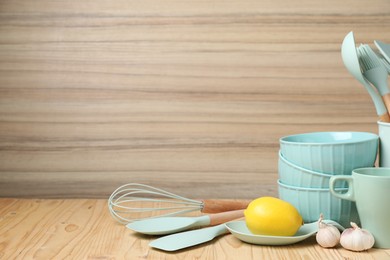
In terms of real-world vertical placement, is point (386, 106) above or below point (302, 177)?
above

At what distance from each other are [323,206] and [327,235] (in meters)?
0.09

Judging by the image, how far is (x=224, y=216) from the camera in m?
1.13

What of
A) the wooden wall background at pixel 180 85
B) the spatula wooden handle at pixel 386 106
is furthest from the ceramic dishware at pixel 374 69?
the wooden wall background at pixel 180 85

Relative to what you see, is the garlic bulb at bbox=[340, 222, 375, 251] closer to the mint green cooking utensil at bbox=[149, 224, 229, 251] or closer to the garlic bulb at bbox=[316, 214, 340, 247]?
the garlic bulb at bbox=[316, 214, 340, 247]

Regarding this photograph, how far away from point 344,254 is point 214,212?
32 centimetres

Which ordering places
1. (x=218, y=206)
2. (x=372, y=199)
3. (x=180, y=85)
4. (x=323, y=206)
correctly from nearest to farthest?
(x=372, y=199) < (x=323, y=206) < (x=218, y=206) < (x=180, y=85)

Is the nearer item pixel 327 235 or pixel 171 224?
pixel 327 235

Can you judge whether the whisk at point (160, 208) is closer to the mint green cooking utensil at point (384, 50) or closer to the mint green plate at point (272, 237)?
the mint green plate at point (272, 237)

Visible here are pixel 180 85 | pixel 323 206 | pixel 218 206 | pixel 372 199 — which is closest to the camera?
pixel 372 199

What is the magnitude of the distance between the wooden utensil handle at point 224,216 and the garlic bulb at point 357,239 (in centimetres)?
24

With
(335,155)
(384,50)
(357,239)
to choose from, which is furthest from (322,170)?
(384,50)

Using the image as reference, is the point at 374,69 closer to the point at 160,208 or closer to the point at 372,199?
the point at 372,199

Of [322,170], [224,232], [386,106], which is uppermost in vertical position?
[386,106]

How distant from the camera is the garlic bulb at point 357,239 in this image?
3.11ft
